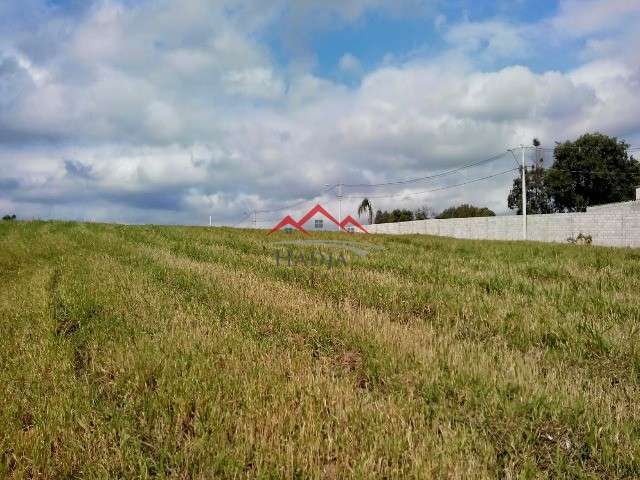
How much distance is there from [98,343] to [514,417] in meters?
4.35

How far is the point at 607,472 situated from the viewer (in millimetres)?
3121

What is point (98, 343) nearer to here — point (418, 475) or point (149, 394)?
point (149, 394)

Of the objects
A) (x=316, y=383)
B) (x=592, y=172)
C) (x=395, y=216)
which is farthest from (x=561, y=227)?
(x=395, y=216)

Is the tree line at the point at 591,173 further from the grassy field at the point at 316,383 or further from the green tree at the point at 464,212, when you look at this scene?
the grassy field at the point at 316,383

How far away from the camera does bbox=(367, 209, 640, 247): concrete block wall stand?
124 feet

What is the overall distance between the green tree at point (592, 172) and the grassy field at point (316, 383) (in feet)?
215

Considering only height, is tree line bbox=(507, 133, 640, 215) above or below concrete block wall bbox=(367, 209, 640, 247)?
above

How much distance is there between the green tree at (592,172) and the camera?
208ft

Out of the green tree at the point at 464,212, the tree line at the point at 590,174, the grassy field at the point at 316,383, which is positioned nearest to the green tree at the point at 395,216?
the green tree at the point at 464,212

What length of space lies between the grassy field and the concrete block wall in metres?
35.7

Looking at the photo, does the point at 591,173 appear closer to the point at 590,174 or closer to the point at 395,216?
the point at 590,174

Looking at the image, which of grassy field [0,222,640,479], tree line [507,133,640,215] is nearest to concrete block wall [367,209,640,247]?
tree line [507,133,640,215]

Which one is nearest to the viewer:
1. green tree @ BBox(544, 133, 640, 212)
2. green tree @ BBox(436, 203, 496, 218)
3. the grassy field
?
the grassy field

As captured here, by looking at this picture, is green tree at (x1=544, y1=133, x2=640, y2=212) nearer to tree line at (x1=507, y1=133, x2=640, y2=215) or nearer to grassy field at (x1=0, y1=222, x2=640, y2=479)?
tree line at (x1=507, y1=133, x2=640, y2=215)
